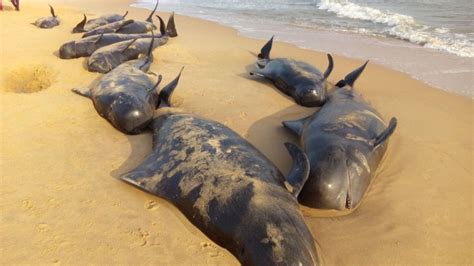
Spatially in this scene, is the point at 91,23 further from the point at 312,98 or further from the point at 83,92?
the point at 312,98

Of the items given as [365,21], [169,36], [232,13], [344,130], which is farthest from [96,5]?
[344,130]

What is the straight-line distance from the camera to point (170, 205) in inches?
143

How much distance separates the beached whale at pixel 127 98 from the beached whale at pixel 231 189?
2.58ft

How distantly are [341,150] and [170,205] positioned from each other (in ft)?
5.89

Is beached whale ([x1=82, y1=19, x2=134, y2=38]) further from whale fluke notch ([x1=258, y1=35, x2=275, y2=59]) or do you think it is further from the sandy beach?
whale fluke notch ([x1=258, y1=35, x2=275, y2=59])

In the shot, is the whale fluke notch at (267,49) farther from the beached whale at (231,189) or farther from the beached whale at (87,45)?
the beached whale at (231,189)

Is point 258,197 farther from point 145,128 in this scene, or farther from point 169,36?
point 169,36

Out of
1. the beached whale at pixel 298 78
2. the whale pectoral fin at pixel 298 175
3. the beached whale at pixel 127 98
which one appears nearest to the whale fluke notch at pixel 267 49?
the beached whale at pixel 298 78

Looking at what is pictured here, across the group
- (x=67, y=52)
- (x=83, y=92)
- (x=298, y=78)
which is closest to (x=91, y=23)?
(x=67, y=52)

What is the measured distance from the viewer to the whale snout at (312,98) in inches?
243

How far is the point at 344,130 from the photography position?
4445mm

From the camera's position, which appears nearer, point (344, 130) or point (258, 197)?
point (258, 197)

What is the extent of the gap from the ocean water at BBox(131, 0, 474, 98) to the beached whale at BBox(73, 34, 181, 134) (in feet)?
15.0

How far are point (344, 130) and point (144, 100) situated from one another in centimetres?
271
